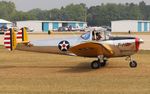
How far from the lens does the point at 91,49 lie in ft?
51.7

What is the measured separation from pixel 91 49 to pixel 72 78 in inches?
113

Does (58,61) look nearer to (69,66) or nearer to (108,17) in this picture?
(69,66)

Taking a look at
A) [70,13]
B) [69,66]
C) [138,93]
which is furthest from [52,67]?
[70,13]

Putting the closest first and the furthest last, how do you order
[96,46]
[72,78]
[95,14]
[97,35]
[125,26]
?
[72,78]
[96,46]
[97,35]
[125,26]
[95,14]

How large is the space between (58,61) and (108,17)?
148 meters

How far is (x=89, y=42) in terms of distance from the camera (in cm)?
1538

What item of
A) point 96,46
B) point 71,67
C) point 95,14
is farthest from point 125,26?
point 96,46

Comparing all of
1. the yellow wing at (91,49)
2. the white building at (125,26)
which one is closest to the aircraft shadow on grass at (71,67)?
the yellow wing at (91,49)

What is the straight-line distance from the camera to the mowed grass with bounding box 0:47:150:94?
36.0 feet

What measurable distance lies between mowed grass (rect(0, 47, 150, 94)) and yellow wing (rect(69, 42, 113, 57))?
2.18 ft

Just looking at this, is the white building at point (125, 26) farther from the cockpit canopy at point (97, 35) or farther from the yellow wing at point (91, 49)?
the cockpit canopy at point (97, 35)

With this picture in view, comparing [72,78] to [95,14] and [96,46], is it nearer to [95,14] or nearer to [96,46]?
[96,46]

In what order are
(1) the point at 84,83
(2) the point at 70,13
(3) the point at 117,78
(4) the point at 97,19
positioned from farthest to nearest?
(2) the point at 70,13 → (4) the point at 97,19 → (3) the point at 117,78 → (1) the point at 84,83

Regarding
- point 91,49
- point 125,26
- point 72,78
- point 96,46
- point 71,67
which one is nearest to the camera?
point 72,78
